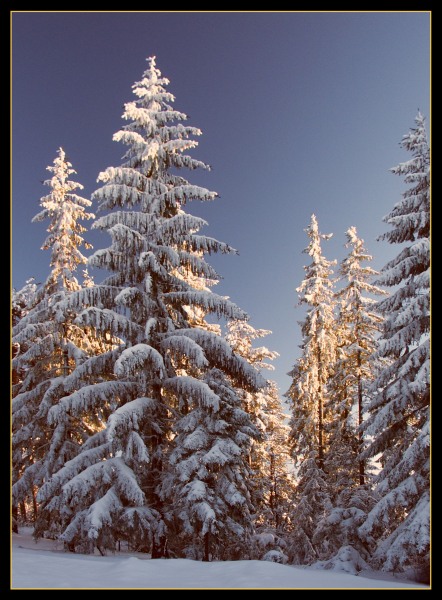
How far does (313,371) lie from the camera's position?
24516 millimetres

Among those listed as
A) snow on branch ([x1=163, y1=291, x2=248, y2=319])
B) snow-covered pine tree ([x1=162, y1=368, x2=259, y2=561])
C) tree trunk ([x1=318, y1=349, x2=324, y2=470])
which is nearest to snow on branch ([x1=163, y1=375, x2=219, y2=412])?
snow-covered pine tree ([x1=162, y1=368, x2=259, y2=561])

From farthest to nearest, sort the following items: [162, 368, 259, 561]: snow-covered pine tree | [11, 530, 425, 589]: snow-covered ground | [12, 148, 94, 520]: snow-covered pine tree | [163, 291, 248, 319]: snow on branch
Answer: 1. [12, 148, 94, 520]: snow-covered pine tree
2. [163, 291, 248, 319]: snow on branch
3. [162, 368, 259, 561]: snow-covered pine tree
4. [11, 530, 425, 589]: snow-covered ground

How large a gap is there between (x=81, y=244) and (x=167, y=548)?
13.6 meters

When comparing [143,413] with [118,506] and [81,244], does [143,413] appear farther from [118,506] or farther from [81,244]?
[81,244]

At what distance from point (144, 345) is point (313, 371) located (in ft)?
44.0

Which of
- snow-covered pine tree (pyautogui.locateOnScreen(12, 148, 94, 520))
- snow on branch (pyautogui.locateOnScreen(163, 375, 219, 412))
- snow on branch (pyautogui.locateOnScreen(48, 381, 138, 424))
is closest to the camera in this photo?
snow on branch (pyautogui.locateOnScreen(163, 375, 219, 412))

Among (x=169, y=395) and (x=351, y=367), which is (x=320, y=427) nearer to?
(x=351, y=367)

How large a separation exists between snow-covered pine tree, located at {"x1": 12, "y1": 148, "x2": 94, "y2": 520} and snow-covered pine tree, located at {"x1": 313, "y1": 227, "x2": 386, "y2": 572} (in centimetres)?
1128

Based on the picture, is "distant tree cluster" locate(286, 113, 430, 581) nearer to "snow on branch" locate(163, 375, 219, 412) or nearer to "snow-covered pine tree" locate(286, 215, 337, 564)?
"snow-covered pine tree" locate(286, 215, 337, 564)

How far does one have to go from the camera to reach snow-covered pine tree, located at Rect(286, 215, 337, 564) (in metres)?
23.8

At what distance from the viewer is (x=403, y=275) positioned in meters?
14.1

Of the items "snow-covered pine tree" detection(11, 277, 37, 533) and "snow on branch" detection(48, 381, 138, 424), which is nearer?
"snow on branch" detection(48, 381, 138, 424)

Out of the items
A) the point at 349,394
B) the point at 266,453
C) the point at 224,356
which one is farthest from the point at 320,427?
the point at 224,356
